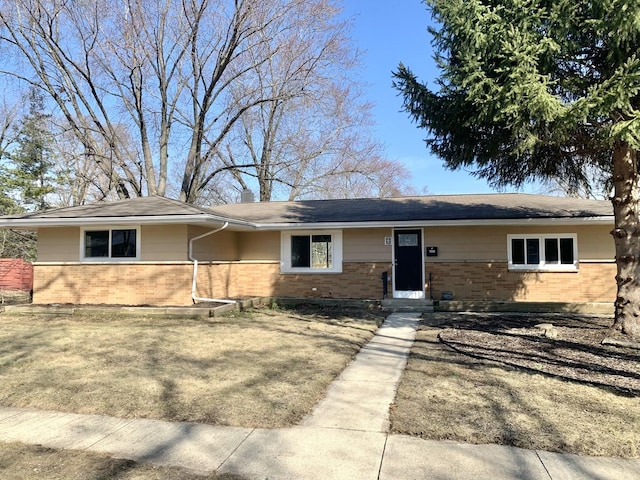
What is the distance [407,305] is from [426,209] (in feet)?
11.5

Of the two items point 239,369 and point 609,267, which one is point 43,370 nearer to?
point 239,369

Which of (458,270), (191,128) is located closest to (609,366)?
(458,270)

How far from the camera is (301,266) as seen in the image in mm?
14758

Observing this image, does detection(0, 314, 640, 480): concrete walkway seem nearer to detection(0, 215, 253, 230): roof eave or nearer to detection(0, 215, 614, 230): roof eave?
detection(0, 215, 253, 230): roof eave

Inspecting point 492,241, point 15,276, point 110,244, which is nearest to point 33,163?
point 15,276

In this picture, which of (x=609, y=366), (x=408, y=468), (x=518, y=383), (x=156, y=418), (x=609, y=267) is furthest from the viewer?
(x=609, y=267)

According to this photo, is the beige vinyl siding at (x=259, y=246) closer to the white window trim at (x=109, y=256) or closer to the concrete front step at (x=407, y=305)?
the white window trim at (x=109, y=256)

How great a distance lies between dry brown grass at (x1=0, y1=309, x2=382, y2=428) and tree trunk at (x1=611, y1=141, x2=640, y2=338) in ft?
14.7

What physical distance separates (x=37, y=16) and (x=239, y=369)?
64.6 ft

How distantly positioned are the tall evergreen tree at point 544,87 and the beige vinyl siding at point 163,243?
684 centimetres

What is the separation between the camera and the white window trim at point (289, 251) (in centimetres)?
1432

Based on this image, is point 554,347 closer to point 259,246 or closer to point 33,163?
point 259,246

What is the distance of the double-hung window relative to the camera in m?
12.6

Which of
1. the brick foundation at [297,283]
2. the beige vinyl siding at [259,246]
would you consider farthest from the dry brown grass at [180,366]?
the beige vinyl siding at [259,246]
